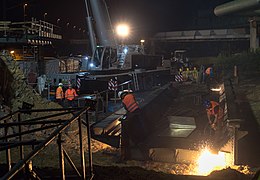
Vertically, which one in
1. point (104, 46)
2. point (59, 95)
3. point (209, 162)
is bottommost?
point (209, 162)

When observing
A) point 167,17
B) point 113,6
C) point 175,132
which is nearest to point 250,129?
point 175,132

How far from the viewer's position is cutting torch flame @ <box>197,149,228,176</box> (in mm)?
8648

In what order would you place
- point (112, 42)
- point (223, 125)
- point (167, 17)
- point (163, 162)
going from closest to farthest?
point (163, 162) < point (223, 125) < point (112, 42) < point (167, 17)

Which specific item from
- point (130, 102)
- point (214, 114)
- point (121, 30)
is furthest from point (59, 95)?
point (121, 30)

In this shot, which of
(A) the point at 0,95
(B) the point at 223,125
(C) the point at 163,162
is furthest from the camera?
(A) the point at 0,95

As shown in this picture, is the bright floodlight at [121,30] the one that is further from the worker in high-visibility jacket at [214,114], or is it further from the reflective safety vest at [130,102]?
the worker in high-visibility jacket at [214,114]

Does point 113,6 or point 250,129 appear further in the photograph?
point 113,6

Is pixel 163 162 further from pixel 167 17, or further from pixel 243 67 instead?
pixel 167 17

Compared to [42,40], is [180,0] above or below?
above

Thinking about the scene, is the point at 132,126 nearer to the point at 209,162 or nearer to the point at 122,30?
the point at 209,162

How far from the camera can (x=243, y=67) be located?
21.0 m

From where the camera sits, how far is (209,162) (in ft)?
29.7

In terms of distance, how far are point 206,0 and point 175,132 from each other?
47413 millimetres

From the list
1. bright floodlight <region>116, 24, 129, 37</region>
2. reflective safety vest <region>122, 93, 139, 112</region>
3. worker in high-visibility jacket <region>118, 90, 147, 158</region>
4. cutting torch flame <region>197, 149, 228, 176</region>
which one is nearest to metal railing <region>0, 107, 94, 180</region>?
worker in high-visibility jacket <region>118, 90, 147, 158</region>
